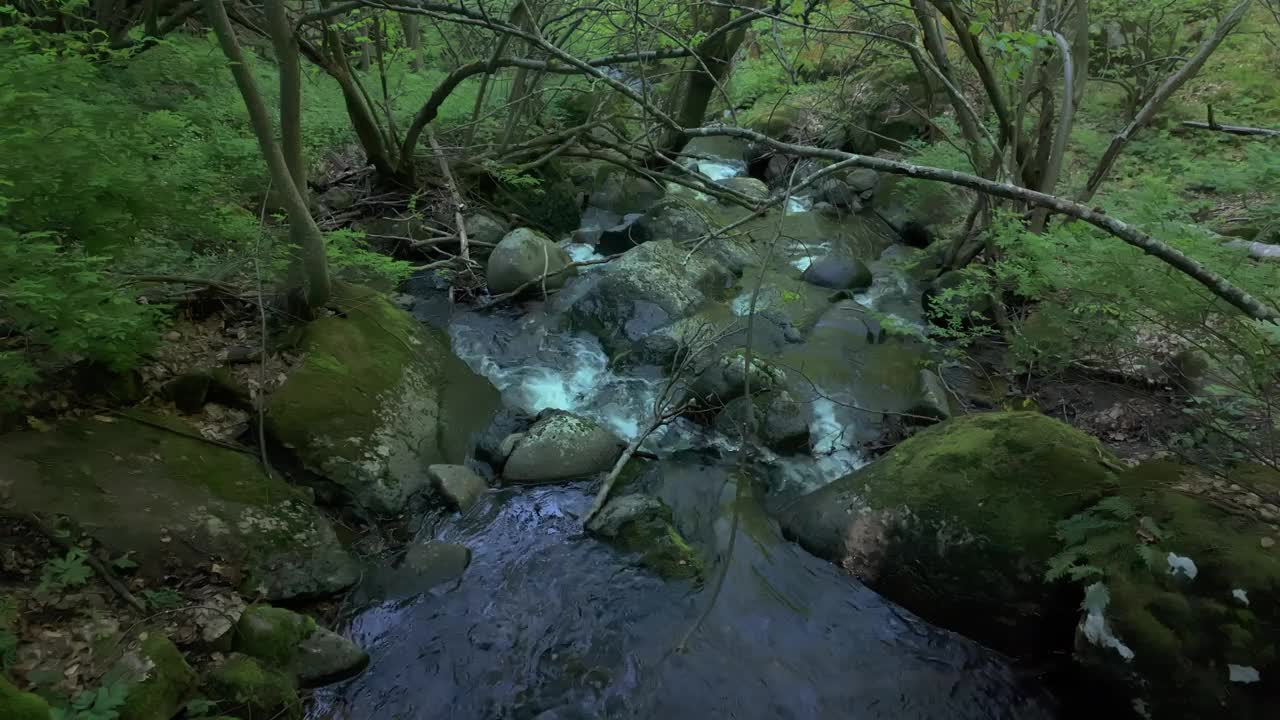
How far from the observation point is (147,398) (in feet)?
14.3

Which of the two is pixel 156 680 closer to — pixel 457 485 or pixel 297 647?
pixel 297 647

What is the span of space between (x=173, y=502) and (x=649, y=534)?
322cm

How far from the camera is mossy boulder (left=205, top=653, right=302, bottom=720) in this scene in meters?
3.23

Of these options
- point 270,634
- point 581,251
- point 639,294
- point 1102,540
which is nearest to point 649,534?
point 270,634

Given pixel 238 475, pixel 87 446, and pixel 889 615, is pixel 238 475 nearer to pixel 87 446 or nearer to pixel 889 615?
pixel 87 446

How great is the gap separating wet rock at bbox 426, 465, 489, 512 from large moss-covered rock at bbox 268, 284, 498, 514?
0.10m

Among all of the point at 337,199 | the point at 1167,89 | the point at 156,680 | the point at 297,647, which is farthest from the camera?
the point at 337,199

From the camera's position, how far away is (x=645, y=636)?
443 centimetres

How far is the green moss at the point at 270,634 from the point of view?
3543 millimetres

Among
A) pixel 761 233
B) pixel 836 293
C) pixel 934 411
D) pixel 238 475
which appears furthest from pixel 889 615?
pixel 761 233

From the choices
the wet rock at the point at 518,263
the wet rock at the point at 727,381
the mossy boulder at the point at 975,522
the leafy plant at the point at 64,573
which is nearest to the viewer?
the leafy plant at the point at 64,573

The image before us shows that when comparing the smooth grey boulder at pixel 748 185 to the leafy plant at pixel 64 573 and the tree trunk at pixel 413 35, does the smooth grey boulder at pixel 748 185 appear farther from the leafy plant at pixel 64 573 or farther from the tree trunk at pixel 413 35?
the leafy plant at pixel 64 573

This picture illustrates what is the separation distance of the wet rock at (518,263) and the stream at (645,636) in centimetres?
356

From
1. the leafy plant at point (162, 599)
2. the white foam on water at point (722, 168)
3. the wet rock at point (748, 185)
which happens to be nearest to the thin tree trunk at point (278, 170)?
the leafy plant at point (162, 599)
